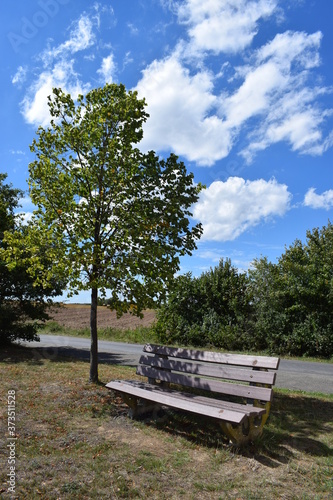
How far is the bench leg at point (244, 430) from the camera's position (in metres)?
4.59

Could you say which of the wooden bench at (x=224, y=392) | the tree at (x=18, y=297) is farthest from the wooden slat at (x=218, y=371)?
the tree at (x=18, y=297)

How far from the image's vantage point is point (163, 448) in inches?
187

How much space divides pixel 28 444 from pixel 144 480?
172cm

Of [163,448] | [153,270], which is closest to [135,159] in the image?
[153,270]

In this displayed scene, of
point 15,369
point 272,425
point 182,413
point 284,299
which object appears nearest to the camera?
point 272,425

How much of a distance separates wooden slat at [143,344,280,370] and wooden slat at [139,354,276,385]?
0.30 feet

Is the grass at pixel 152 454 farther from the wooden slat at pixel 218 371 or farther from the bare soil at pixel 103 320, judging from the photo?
the bare soil at pixel 103 320

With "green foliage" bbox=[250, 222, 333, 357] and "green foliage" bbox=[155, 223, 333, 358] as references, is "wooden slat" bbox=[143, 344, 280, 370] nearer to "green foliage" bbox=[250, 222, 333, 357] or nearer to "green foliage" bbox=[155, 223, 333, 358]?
"green foliage" bbox=[155, 223, 333, 358]

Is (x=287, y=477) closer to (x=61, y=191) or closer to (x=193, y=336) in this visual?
(x=61, y=191)

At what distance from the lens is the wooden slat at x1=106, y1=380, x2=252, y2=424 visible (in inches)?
173

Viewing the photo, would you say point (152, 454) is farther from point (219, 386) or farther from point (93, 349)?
point (93, 349)

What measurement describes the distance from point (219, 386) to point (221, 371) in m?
0.22

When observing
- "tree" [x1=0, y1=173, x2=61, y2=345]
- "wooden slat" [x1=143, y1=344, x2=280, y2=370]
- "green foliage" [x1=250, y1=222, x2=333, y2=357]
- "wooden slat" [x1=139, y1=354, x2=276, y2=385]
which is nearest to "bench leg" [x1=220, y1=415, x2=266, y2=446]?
"wooden slat" [x1=139, y1=354, x2=276, y2=385]

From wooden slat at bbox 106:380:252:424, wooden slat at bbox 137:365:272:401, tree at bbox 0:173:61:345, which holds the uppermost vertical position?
tree at bbox 0:173:61:345
